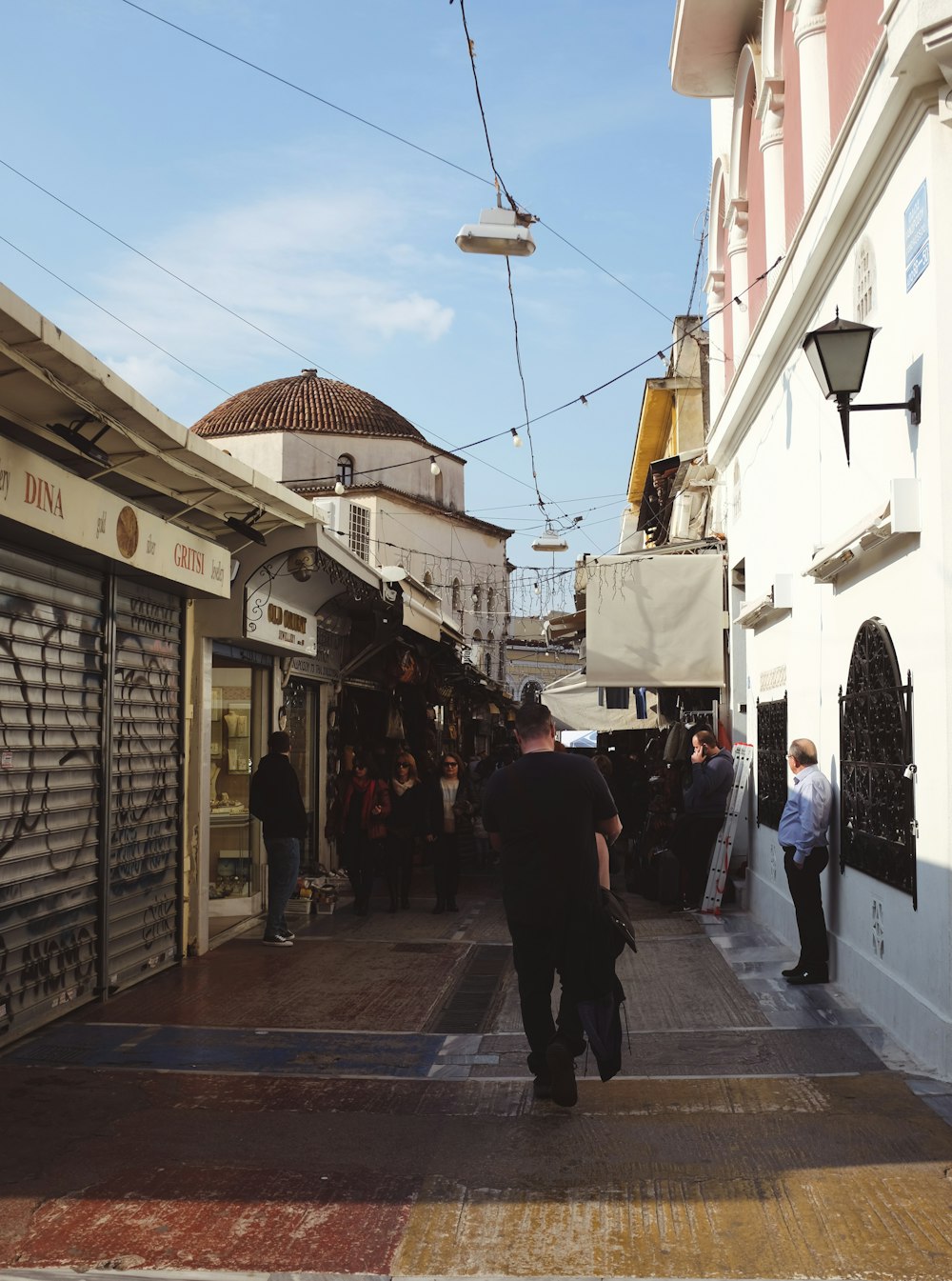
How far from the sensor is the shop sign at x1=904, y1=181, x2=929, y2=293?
6227mm

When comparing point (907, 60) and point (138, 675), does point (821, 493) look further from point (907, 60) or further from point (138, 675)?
point (138, 675)

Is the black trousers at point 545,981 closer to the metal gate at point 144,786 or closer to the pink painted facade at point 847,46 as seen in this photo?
the metal gate at point 144,786

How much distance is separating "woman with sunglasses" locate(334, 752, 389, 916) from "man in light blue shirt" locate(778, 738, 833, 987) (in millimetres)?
5275

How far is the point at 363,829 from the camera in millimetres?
13180

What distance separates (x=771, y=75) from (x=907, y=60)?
537cm

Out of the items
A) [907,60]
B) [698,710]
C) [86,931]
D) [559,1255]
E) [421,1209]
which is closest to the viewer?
[559,1255]

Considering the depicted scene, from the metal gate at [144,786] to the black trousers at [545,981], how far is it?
145 inches

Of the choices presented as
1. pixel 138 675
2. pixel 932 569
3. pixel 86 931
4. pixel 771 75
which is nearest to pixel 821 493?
pixel 932 569

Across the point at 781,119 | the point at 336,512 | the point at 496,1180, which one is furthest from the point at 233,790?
the point at 336,512

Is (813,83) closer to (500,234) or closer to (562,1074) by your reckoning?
(500,234)

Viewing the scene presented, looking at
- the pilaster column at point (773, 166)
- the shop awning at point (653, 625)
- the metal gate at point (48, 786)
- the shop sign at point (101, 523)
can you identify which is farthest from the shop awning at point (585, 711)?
the metal gate at point (48, 786)

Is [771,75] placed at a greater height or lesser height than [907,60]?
greater

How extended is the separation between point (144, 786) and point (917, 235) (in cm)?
634

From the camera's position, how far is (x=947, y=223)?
6043mm
